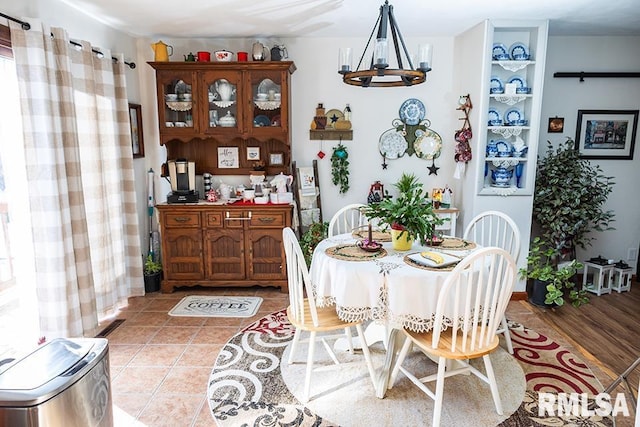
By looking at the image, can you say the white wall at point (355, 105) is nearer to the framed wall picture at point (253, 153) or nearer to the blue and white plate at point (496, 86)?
the framed wall picture at point (253, 153)

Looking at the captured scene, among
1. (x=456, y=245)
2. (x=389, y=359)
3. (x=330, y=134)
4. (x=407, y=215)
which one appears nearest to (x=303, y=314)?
(x=389, y=359)

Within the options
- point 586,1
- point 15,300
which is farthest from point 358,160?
point 15,300

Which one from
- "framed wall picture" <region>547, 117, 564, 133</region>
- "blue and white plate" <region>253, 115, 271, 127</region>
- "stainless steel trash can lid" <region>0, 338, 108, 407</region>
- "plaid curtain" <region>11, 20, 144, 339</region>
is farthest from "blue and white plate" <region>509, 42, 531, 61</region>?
"stainless steel trash can lid" <region>0, 338, 108, 407</region>

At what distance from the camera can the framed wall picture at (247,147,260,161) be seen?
13.9ft

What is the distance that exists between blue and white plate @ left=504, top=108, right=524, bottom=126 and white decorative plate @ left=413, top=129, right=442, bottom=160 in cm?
69

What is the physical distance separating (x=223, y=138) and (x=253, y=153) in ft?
1.20

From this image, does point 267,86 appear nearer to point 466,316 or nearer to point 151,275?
point 151,275

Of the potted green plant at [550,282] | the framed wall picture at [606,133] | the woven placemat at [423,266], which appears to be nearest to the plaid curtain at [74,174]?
the woven placemat at [423,266]

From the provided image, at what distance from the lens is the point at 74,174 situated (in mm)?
2816

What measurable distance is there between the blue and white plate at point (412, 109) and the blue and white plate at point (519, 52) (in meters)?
0.91

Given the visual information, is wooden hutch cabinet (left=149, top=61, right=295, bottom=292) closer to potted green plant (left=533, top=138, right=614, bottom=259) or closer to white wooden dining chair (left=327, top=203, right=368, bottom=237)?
white wooden dining chair (left=327, top=203, right=368, bottom=237)

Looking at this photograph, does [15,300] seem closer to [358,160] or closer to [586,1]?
[358,160]

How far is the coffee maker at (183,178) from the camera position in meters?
3.97

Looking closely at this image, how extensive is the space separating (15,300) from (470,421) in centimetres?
345
